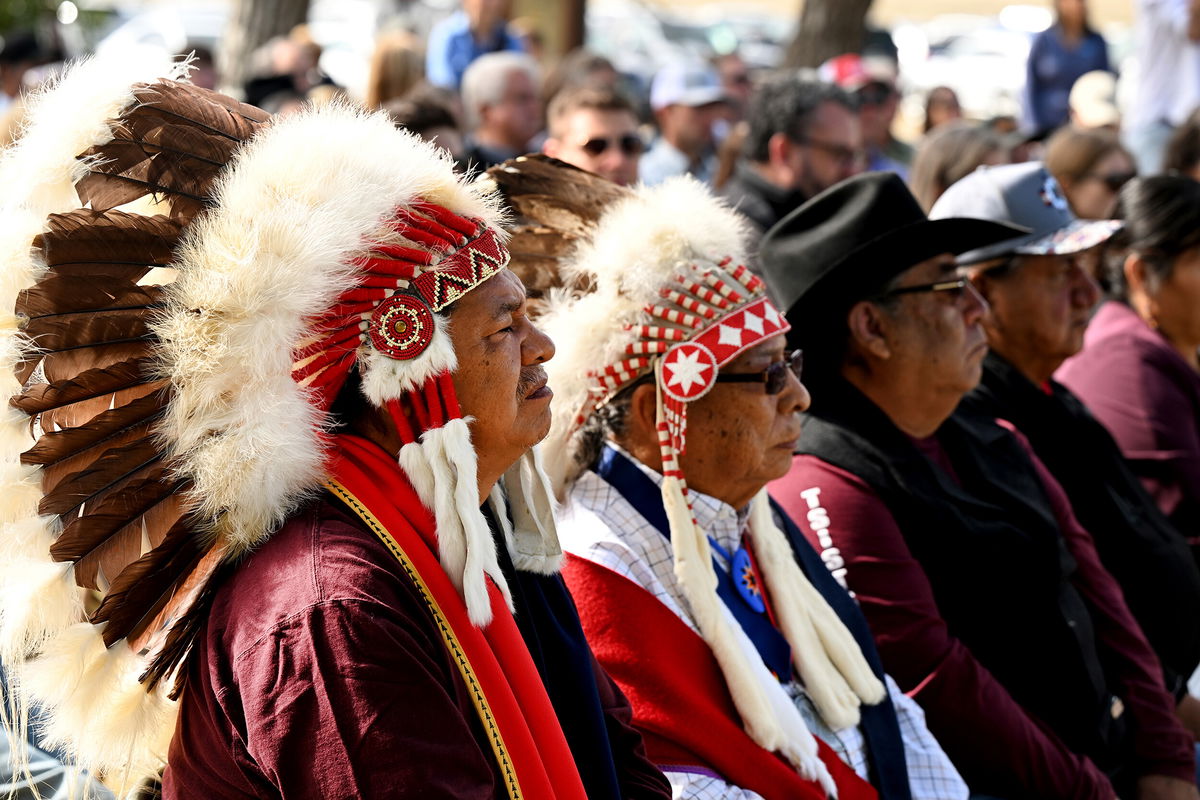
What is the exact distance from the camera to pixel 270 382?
2.02 metres

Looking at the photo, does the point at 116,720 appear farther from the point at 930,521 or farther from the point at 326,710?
the point at 930,521

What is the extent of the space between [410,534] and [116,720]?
1.90 ft

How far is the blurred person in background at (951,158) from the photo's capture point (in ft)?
20.2

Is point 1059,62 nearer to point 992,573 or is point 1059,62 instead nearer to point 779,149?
point 779,149

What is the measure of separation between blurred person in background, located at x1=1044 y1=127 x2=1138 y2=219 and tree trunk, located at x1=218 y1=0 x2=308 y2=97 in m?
7.28

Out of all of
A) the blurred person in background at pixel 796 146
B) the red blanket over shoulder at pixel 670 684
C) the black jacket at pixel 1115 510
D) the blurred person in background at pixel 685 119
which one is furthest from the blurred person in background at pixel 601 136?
the red blanket over shoulder at pixel 670 684

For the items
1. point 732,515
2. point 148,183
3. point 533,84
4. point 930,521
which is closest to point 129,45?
point 148,183

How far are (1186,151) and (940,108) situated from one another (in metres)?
3.85

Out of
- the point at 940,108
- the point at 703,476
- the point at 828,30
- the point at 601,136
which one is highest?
the point at 703,476

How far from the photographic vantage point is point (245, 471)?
1.98 m

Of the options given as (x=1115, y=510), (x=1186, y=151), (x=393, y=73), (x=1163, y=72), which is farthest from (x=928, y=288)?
(x=1163, y=72)

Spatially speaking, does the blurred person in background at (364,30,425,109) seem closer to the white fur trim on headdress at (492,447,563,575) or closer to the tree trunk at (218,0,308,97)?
the tree trunk at (218,0,308,97)

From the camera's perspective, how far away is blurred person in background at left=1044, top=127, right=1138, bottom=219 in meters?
6.46

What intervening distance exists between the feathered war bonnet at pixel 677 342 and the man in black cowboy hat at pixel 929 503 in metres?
0.39
